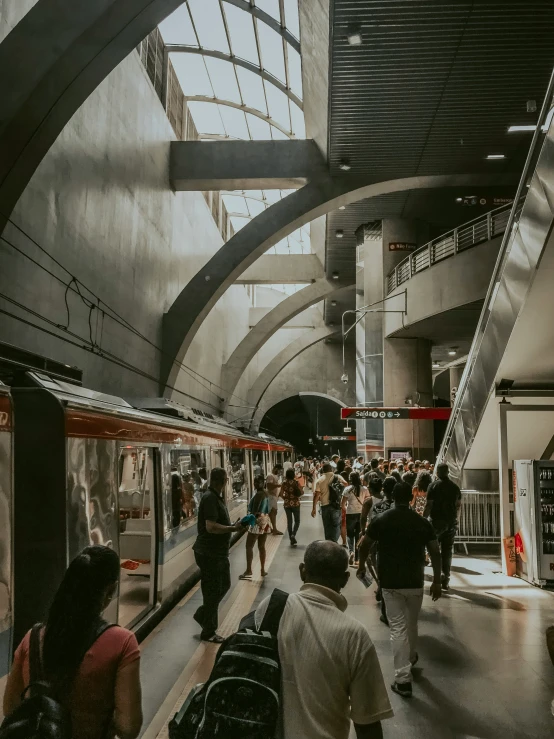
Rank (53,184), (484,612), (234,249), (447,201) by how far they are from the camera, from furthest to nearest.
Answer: (447,201) → (234,249) → (53,184) → (484,612)

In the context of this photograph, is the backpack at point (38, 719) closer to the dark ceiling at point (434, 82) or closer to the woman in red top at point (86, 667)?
the woman in red top at point (86, 667)

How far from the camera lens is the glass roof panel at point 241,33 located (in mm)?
18141

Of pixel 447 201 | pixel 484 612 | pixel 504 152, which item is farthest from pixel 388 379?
pixel 484 612

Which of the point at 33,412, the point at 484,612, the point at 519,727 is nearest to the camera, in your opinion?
the point at 519,727

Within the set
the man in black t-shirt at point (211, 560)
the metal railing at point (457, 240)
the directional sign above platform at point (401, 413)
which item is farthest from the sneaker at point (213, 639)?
the directional sign above platform at point (401, 413)

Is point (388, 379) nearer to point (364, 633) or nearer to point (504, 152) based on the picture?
point (504, 152)

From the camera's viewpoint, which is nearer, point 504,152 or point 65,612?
point 65,612

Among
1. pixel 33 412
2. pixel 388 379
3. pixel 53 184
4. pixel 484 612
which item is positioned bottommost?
pixel 484 612

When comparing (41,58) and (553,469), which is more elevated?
(41,58)

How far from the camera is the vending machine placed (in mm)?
8781

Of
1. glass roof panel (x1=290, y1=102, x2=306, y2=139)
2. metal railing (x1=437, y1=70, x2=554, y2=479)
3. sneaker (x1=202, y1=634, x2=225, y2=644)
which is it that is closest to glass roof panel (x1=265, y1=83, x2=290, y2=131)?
glass roof panel (x1=290, y1=102, x2=306, y2=139)

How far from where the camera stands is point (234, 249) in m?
19.5

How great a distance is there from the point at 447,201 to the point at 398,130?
858 cm

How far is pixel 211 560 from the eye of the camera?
6.17m
